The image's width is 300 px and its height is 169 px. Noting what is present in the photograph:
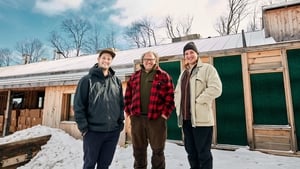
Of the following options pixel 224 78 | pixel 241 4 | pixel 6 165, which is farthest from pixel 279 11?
pixel 241 4

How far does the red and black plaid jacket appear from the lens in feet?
8.50

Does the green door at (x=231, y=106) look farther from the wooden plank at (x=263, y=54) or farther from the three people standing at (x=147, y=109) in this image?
the three people standing at (x=147, y=109)

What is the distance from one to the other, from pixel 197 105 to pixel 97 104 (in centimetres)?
118

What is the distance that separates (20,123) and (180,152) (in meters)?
8.39

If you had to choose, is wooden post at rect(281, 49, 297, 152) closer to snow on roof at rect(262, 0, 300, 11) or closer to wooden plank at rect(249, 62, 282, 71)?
wooden plank at rect(249, 62, 282, 71)

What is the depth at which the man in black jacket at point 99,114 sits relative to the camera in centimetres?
230

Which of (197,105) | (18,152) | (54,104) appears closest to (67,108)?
(54,104)

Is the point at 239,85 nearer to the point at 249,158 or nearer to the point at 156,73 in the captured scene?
the point at 249,158

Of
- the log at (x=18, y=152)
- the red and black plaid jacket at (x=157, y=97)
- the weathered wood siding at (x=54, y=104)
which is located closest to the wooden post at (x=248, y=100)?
the red and black plaid jacket at (x=157, y=97)

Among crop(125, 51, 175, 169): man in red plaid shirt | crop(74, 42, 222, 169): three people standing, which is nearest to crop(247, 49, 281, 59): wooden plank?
crop(74, 42, 222, 169): three people standing

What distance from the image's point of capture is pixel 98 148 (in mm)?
2334

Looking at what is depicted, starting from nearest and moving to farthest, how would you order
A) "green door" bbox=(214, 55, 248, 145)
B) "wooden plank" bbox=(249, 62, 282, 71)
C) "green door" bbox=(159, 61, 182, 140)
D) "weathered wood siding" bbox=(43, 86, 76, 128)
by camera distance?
1. "wooden plank" bbox=(249, 62, 282, 71)
2. "green door" bbox=(214, 55, 248, 145)
3. "green door" bbox=(159, 61, 182, 140)
4. "weathered wood siding" bbox=(43, 86, 76, 128)

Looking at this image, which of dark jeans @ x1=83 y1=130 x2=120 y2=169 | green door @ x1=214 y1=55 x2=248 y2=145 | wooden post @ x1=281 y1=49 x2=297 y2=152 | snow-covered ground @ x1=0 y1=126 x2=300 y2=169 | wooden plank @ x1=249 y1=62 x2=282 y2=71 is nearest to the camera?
dark jeans @ x1=83 y1=130 x2=120 y2=169

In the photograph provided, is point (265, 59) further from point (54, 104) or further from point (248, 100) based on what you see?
point (54, 104)
